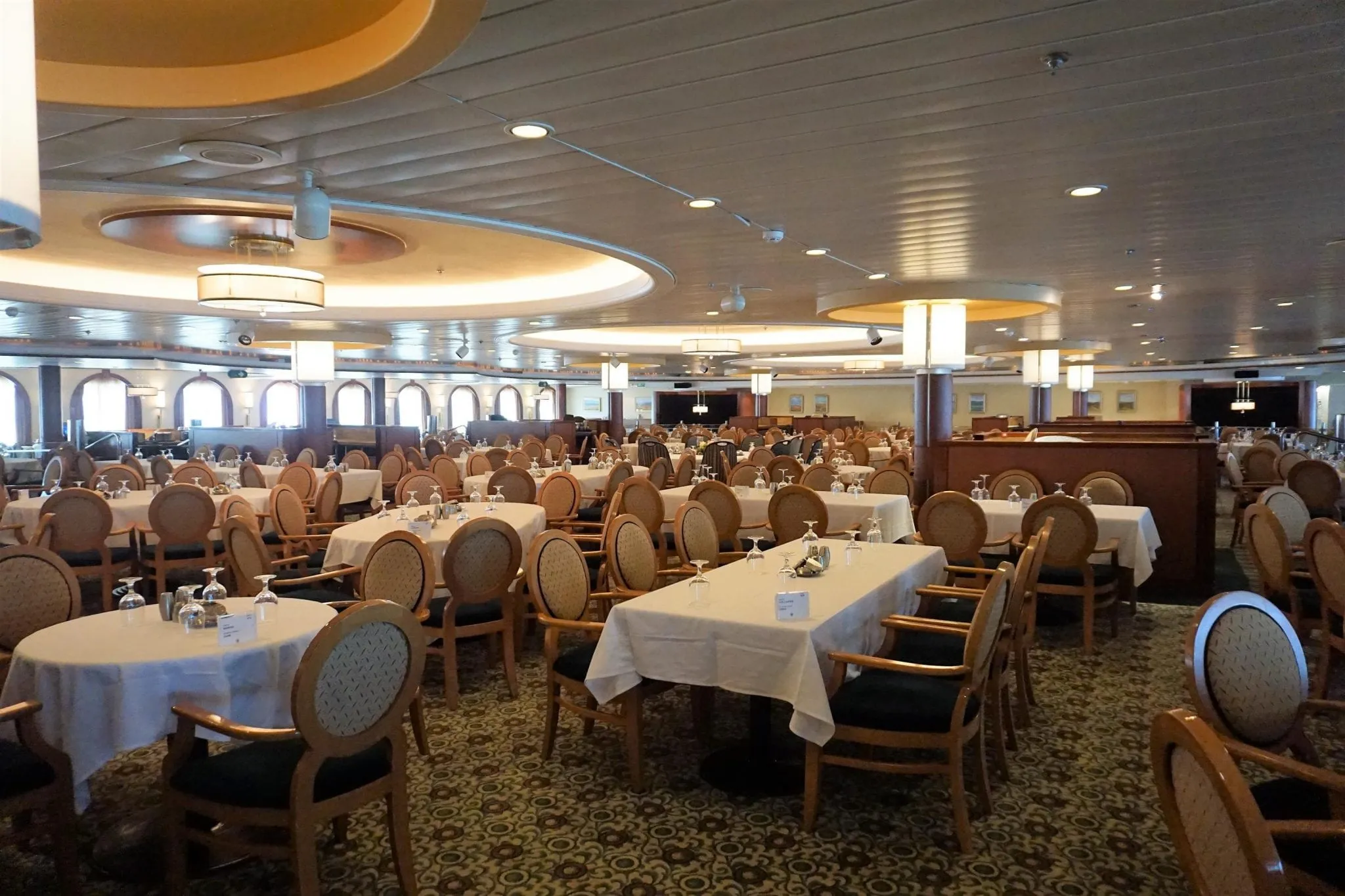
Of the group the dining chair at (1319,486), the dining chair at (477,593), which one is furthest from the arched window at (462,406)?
the dining chair at (477,593)

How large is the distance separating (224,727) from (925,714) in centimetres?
239

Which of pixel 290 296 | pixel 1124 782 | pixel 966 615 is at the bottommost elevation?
pixel 1124 782

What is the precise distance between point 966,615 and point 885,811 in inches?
57.8

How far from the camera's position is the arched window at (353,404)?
2784 centimetres

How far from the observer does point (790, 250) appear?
693cm

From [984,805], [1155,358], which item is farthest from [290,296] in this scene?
[1155,358]

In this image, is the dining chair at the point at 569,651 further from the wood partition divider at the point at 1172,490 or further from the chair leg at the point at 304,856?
the wood partition divider at the point at 1172,490

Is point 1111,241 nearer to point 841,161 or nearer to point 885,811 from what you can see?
point 841,161

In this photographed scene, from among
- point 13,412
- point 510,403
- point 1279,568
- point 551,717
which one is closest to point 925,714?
point 551,717

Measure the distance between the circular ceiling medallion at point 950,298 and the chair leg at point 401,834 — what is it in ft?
22.4

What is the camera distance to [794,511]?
6.85 metres

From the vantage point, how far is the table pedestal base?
377 cm

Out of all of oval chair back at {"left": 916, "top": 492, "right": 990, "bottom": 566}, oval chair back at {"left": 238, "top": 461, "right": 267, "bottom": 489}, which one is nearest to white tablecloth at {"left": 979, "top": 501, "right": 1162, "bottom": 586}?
oval chair back at {"left": 916, "top": 492, "right": 990, "bottom": 566}

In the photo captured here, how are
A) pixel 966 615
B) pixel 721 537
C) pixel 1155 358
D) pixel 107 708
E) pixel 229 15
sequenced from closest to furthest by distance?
1. pixel 107 708
2. pixel 229 15
3. pixel 966 615
4. pixel 721 537
5. pixel 1155 358
